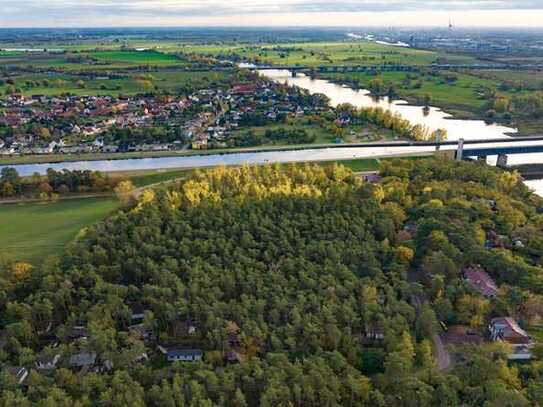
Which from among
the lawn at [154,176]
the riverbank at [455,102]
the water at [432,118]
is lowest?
the water at [432,118]

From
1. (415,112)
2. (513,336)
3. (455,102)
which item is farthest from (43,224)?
(455,102)

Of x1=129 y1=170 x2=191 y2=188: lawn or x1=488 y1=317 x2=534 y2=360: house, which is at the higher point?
x1=488 y1=317 x2=534 y2=360: house

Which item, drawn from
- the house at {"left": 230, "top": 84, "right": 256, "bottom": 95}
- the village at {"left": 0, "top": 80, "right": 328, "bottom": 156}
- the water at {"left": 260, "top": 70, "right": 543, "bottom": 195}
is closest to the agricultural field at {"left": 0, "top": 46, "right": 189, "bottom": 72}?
the house at {"left": 230, "top": 84, "right": 256, "bottom": 95}

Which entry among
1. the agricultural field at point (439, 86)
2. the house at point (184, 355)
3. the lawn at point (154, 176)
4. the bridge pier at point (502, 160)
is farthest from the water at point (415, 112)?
the house at point (184, 355)

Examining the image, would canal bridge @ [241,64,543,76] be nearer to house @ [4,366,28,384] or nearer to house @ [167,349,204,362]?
house @ [167,349,204,362]

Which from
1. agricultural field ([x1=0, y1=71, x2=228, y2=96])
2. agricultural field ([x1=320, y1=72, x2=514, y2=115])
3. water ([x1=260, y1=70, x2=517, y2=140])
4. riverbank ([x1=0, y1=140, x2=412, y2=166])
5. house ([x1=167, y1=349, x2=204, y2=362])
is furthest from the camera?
agricultural field ([x1=0, y1=71, x2=228, y2=96])

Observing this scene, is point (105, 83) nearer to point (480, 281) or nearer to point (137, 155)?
point (137, 155)

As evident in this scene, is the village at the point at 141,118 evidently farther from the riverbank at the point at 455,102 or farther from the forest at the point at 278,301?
the forest at the point at 278,301

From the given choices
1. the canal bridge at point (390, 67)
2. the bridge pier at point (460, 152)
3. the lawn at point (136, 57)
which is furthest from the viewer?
the lawn at point (136, 57)
